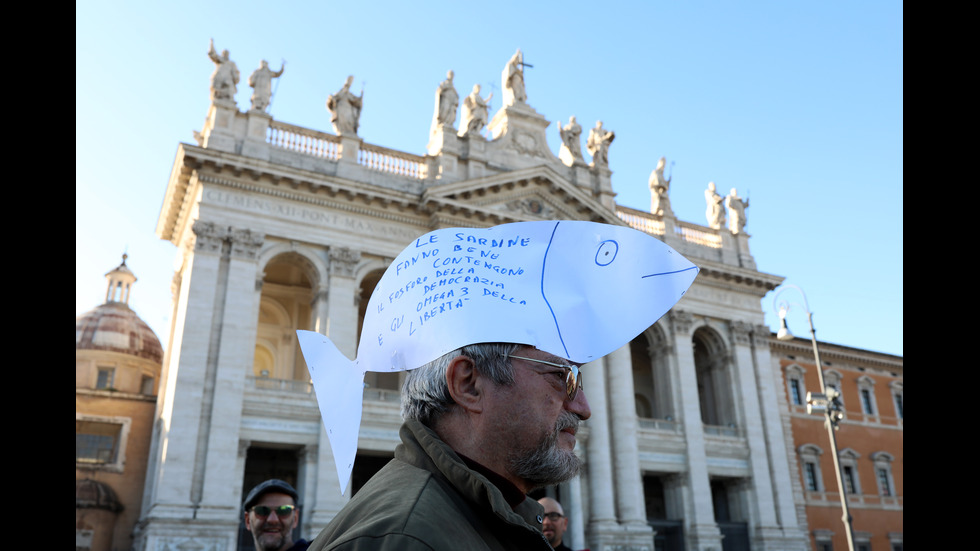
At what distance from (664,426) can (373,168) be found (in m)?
14.5

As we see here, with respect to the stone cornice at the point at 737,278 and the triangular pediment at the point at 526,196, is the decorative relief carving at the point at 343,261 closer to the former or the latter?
the triangular pediment at the point at 526,196

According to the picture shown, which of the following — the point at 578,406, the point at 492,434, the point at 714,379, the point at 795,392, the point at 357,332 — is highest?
the point at 357,332

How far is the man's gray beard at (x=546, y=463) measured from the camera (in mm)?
2521

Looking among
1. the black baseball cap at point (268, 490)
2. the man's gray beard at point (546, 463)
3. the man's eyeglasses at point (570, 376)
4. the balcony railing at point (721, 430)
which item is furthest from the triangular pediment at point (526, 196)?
the man's gray beard at point (546, 463)

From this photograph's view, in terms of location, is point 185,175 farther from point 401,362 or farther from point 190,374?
point 401,362

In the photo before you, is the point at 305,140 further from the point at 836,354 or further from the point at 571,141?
the point at 836,354

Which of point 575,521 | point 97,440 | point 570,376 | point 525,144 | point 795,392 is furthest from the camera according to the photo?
point 795,392

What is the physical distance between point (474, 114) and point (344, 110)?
521 centimetres

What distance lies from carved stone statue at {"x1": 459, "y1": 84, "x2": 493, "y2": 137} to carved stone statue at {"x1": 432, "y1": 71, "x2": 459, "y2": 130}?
2.37 feet

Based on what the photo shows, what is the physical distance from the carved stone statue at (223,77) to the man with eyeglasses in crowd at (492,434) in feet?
77.3

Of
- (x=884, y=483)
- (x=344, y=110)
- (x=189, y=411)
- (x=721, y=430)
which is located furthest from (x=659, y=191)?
(x=189, y=411)

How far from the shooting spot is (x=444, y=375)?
2619mm

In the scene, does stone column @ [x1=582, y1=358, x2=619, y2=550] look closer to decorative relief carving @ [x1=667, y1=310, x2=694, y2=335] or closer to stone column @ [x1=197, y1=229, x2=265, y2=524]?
decorative relief carving @ [x1=667, y1=310, x2=694, y2=335]
